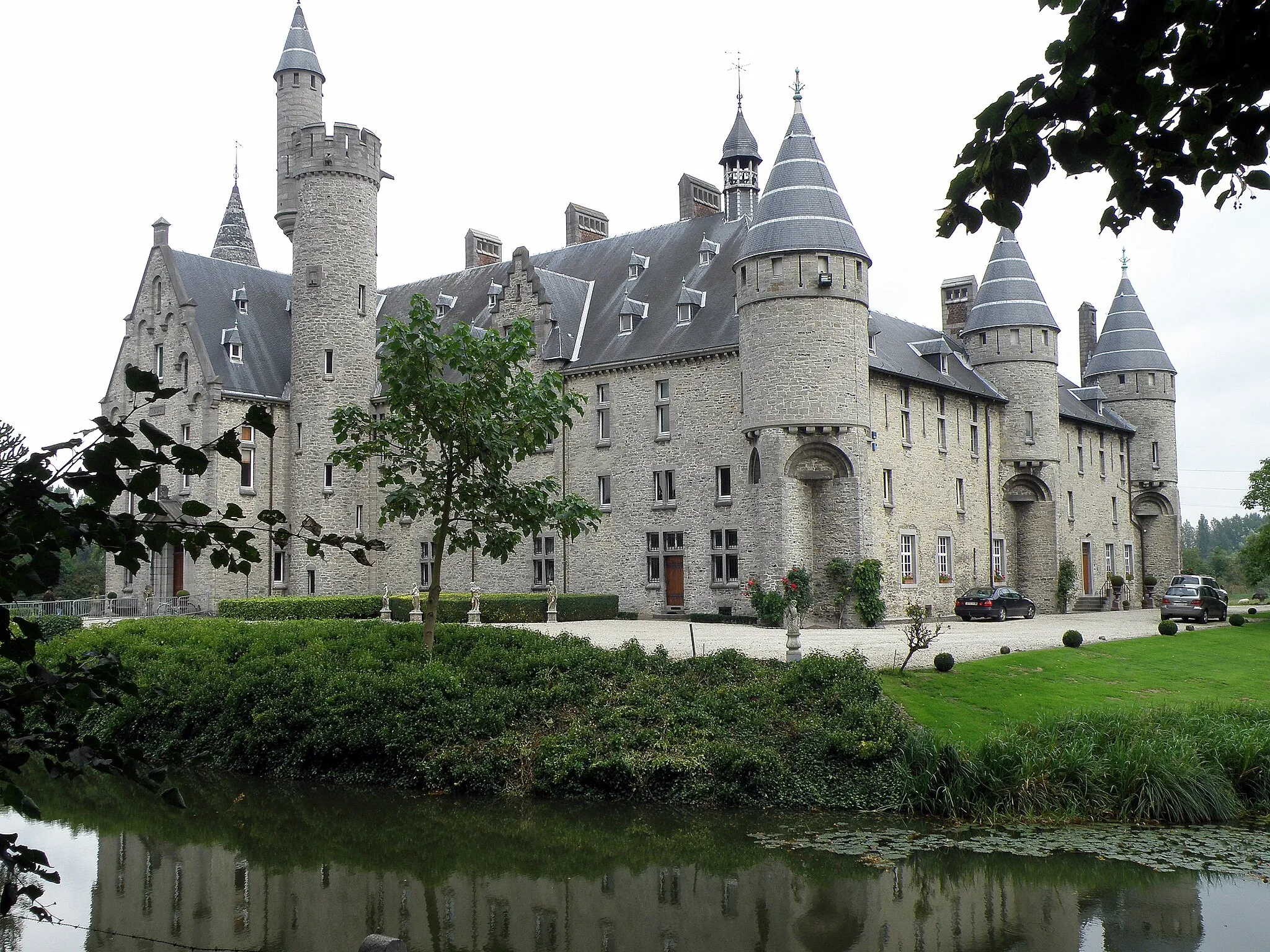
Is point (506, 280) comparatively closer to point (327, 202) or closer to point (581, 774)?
point (327, 202)

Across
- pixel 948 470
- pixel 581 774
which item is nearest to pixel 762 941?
pixel 581 774

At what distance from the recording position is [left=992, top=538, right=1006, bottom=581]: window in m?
41.3

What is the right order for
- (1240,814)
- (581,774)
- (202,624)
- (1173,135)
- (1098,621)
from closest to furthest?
(1173,135)
(1240,814)
(581,774)
(202,624)
(1098,621)

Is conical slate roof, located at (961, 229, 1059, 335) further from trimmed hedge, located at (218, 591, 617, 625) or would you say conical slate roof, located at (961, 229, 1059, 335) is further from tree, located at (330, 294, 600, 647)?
tree, located at (330, 294, 600, 647)

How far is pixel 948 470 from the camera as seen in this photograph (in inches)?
1545

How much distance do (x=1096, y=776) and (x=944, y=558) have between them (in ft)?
84.6

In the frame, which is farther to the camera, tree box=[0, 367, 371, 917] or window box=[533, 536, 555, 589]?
window box=[533, 536, 555, 589]

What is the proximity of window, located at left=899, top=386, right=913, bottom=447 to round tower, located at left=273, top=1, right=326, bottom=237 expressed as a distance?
25572 millimetres

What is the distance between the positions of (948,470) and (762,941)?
31410mm

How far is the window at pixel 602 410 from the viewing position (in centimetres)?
3784

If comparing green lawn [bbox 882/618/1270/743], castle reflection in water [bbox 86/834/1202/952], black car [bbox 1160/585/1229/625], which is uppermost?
black car [bbox 1160/585/1229/625]

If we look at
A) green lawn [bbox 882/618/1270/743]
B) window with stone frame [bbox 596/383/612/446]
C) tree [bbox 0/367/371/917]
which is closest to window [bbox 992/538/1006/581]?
window with stone frame [bbox 596/383/612/446]

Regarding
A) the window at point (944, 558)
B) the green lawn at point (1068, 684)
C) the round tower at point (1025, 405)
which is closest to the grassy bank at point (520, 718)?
the green lawn at point (1068, 684)

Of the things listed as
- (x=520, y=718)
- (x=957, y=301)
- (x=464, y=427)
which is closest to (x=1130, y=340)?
(x=957, y=301)
